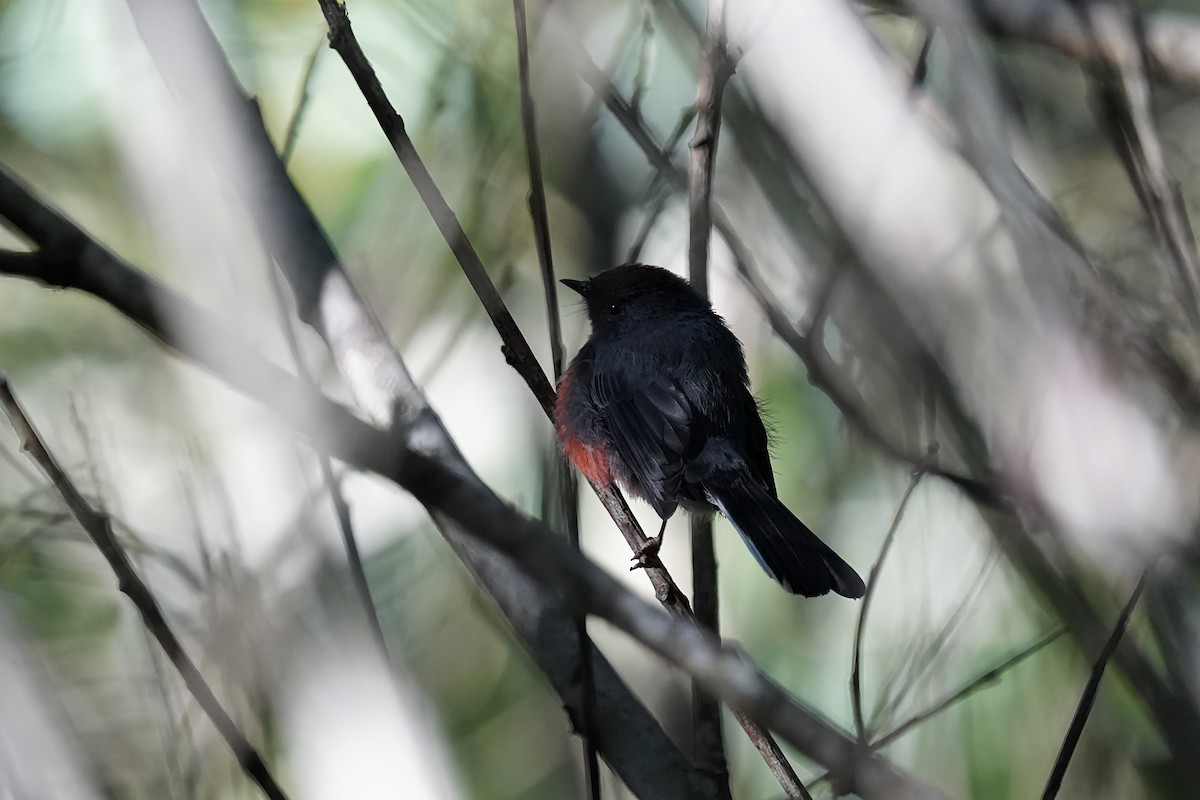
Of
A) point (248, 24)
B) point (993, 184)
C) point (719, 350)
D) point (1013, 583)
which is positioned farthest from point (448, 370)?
point (993, 184)

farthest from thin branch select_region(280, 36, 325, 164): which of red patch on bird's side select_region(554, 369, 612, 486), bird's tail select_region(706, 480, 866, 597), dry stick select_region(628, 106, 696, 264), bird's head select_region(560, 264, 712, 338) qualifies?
bird's tail select_region(706, 480, 866, 597)

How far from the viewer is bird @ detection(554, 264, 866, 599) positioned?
3.60m

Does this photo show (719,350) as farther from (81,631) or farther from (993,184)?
(81,631)

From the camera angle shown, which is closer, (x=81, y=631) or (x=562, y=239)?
(x=81, y=631)

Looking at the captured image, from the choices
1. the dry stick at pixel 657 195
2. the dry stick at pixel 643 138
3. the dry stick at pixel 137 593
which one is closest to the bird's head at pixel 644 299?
the dry stick at pixel 657 195

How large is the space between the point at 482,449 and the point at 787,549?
102 inches

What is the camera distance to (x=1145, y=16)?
4.14m

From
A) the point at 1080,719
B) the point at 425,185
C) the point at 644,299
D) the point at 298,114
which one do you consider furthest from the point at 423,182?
the point at 644,299

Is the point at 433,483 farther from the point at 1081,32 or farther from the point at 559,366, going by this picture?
the point at 1081,32

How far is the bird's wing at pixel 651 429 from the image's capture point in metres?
3.79

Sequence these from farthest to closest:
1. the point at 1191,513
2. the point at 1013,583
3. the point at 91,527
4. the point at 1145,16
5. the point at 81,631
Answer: the point at 81,631 < the point at 1013,583 < the point at 1145,16 < the point at 1191,513 < the point at 91,527

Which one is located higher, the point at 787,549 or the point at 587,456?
the point at 587,456

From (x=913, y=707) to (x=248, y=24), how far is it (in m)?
4.78

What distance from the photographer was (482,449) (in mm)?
5586
